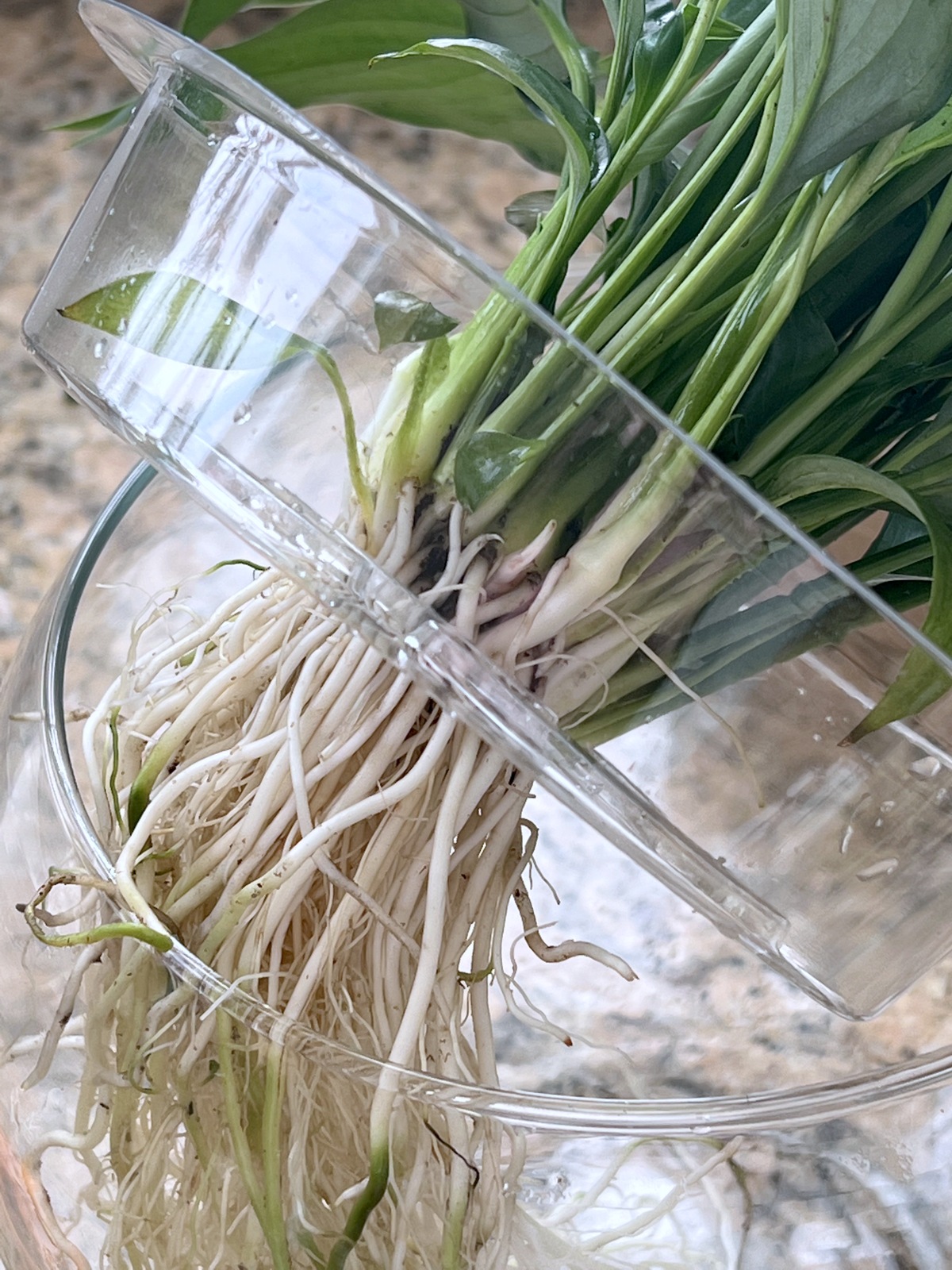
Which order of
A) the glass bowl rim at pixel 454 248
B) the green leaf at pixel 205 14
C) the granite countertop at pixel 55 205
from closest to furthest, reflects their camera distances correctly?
1. the glass bowl rim at pixel 454 248
2. the green leaf at pixel 205 14
3. the granite countertop at pixel 55 205

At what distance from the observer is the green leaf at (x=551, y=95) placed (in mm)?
240

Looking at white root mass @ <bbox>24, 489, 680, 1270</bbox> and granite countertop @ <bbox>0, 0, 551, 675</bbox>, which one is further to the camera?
granite countertop @ <bbox>0, 0, 551, 675</bbox>

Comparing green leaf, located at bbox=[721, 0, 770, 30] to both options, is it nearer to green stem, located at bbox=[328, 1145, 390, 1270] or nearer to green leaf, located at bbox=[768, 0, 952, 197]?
green leaf, located at bbox=[768, 0, 952, 197]

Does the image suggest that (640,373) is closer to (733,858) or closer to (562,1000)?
(733,858)

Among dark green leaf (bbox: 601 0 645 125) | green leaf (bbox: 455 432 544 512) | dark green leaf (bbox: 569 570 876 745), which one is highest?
dark green leaf (bbox: 601 0 645 125)

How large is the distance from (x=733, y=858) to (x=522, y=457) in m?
0.09

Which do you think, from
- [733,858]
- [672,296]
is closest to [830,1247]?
[733,858]

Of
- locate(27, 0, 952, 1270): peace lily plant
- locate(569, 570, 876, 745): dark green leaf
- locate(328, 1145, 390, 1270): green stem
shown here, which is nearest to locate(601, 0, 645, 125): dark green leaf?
locate(27, 0, 952, 1270): peace lily plant

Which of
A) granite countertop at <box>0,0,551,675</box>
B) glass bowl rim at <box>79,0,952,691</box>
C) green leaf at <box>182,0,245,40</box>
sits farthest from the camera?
granite countertop at <box>0,0,551,675</box>

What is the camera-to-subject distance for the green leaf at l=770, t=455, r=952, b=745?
0.23 m

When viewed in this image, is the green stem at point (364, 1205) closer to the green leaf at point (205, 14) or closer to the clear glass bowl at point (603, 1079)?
the clear glass bowl at point (603, 1079)

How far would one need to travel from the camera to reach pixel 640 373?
0.89ft

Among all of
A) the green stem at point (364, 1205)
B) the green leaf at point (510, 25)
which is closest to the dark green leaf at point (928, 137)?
the green leaf at point (510, 25)

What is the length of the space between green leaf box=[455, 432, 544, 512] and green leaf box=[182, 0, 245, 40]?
0.47 feet
